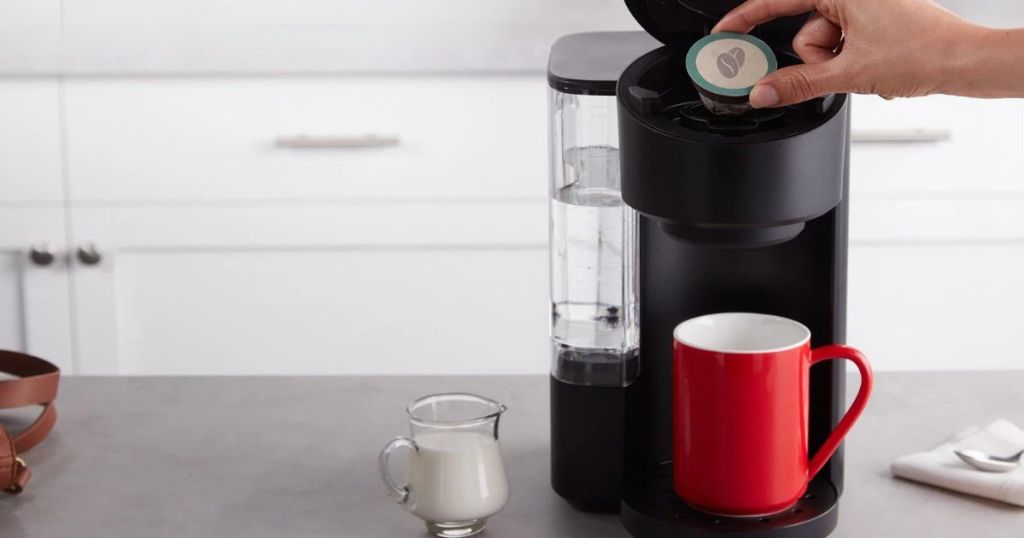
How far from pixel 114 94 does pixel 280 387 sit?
1.14m

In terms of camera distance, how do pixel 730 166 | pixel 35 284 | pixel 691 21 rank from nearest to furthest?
pixel 730 166, pixel 691 21, pixel 35 284

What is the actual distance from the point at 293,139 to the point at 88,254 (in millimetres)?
420

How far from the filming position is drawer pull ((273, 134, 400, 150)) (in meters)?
2.18

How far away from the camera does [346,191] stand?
2.20m

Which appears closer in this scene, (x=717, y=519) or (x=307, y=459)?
(x=717, y=519)

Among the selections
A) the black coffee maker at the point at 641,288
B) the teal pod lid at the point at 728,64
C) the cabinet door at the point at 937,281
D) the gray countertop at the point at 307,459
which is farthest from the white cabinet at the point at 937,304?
the teal pod lid at the point at 728,64

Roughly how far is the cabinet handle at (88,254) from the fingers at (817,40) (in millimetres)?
1616

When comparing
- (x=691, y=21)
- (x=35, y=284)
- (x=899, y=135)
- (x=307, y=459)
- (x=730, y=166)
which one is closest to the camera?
(x=730, y=166)

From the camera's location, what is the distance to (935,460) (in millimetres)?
1015

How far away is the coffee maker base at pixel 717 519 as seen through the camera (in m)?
0.91

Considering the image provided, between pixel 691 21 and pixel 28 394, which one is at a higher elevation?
pixel 691 21

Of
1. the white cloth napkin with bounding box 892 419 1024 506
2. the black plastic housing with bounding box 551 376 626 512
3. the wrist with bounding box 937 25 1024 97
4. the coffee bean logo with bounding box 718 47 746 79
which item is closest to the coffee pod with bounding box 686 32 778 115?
the coffee bean logo with bounding box 718 47 746 79

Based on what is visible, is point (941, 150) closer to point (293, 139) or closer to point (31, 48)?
point (293, 139)

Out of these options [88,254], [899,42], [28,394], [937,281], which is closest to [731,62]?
[899,42]
